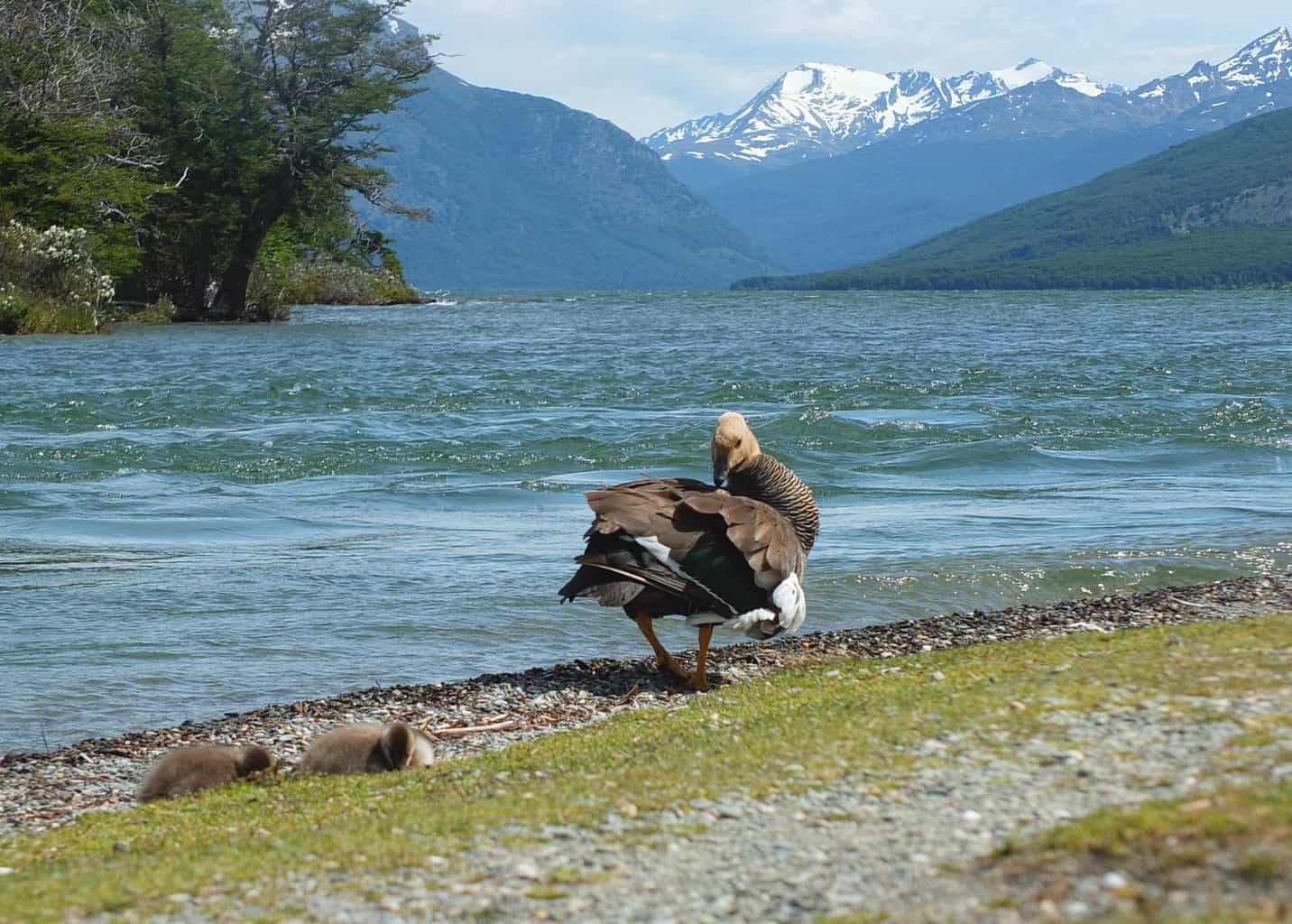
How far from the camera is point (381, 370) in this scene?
41.8m

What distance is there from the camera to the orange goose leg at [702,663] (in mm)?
10648

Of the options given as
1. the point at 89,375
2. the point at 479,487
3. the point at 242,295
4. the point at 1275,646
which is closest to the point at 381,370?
the point at 89,375

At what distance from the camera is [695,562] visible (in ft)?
33.1

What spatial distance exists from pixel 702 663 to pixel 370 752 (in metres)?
2.99

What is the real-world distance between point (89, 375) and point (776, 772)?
34.8 metres

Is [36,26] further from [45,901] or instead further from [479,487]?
[45,901]

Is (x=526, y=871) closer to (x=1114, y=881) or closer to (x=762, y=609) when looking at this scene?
(x=1114, y=881)

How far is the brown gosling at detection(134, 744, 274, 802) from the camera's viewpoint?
327 inches

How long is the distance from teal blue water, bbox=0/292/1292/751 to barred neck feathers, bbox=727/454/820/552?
2448 mm

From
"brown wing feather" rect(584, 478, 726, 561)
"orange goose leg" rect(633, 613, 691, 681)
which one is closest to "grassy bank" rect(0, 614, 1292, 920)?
"brown wing feather" rect(584, 478, 726, 561)

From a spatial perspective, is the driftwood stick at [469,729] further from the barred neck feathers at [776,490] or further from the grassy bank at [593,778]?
the barred neck feathers at [776,490]

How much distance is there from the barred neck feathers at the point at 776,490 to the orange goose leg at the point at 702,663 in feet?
3.09

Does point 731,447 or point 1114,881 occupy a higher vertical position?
point 731,447

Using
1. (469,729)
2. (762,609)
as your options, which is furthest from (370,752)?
(762,609)
